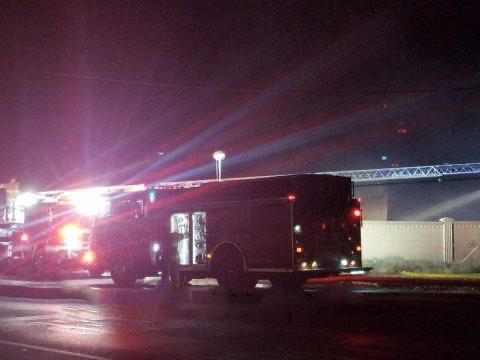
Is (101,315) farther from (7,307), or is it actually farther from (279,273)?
(279,273)

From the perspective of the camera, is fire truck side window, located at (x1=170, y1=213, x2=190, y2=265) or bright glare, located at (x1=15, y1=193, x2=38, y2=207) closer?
fire truck side window, located at (x1=170, y1=213, x2=190, y2=265)

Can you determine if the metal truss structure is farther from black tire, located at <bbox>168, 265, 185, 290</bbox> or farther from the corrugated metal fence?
black tire, located at <bbox>168, 265, 185, 290</bbox>

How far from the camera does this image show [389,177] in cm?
4675

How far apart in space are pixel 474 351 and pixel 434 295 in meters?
7.50

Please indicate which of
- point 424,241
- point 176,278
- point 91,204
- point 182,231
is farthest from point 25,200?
point 424,241

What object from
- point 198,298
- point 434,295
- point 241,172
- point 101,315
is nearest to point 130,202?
point 198,298

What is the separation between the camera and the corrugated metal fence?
28.7 metres

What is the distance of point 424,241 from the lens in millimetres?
29531

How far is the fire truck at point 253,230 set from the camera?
1750 cm

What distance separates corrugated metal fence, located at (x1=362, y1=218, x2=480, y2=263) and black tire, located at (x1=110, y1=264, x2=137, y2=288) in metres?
11.5

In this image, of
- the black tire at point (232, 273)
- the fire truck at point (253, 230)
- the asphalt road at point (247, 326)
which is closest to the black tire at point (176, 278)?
the fire truck at point (253, 230)

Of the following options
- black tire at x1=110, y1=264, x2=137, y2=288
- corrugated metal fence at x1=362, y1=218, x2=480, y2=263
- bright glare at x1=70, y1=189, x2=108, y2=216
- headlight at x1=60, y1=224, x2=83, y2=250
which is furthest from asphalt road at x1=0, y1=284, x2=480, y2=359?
corrugated metal fence at x1=362, y1=218, x2=480, y2=263

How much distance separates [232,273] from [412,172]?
3247cm

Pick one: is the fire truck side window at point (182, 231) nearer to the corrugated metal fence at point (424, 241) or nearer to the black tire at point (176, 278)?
the black tire at point (176, 278)
